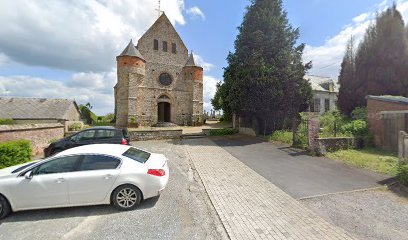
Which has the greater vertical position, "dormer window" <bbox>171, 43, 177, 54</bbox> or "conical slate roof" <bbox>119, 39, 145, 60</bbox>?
"dormer window" <bbox>171, 43, 177, 54</bbox>

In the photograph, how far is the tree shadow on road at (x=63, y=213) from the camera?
4199 millimetres

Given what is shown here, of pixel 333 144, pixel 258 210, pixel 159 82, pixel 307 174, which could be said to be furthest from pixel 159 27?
pixel 258 210

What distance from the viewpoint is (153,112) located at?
945 inches

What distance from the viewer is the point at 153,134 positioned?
1578 cm

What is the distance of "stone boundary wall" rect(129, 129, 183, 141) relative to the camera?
1527 cm

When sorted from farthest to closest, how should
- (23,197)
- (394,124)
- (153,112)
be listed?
(153,112)
(394,124)
(23,197)

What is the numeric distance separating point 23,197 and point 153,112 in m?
20.1

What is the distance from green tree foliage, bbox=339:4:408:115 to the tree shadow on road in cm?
2273

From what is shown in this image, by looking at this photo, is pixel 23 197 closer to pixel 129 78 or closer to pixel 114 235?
pixel 114 235

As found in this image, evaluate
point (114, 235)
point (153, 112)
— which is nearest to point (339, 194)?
point (114, 235)

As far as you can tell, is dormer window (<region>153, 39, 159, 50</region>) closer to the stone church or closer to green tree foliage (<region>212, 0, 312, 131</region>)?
the stone church

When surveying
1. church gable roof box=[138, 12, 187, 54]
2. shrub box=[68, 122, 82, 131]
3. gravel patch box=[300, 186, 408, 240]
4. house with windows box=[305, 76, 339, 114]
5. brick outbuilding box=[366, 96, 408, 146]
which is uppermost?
church gable roof box=[138, 12, 187, 54]

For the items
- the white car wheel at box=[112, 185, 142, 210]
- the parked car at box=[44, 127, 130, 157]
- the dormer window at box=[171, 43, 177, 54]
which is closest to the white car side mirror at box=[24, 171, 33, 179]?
the white car wheel at box=[112, 185, 142, 210]

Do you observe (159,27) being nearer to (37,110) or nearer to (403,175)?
(37,110)
